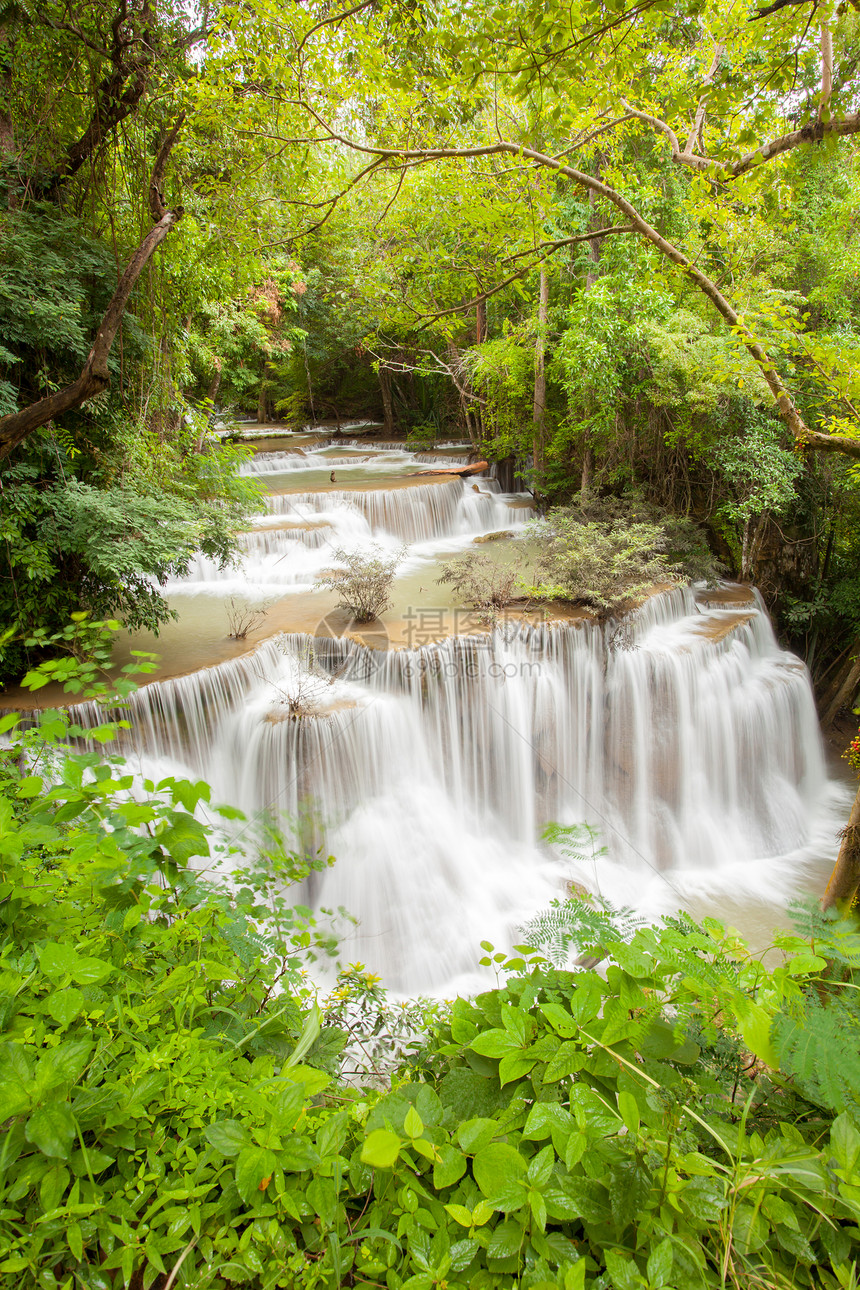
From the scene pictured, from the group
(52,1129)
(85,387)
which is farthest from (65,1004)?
(85,387)

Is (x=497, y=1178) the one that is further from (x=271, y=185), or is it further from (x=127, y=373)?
(x=271, y=185)

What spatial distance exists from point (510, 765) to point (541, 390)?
7.40 meters

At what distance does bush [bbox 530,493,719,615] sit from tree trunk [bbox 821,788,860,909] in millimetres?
3755

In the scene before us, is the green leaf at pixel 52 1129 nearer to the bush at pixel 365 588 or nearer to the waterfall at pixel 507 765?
the waterfall at pixel 507 765

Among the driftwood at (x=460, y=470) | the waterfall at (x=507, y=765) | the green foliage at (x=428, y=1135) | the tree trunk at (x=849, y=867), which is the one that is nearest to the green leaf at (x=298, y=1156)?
the green foliage at (x=428, y=1135)

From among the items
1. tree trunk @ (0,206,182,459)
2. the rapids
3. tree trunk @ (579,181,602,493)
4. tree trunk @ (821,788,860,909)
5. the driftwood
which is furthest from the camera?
the driftwood

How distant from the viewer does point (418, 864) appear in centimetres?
→ 575

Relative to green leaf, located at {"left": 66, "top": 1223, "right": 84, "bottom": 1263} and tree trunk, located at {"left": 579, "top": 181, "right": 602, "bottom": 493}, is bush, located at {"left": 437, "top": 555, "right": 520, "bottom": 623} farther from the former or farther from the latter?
green leaf, located at {"left": 66, "top": 1223, "right": 84, "bottom": 1263}

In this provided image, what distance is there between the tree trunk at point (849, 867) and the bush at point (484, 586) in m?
3.92

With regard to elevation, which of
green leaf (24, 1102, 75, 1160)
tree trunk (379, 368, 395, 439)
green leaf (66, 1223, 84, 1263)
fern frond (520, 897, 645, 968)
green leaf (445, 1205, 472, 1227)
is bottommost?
fern frond (520, 897, 645, 968)

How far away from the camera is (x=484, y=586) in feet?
23.0

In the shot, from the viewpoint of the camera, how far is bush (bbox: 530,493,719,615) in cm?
697

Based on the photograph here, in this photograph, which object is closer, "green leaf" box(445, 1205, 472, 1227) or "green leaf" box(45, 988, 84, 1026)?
"green leaf" box(445, 1205, 472, 1227)

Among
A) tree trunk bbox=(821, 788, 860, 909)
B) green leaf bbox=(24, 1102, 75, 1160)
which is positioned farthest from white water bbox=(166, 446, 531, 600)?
green leaf bbox=(24, 1102, 75, 1160)
